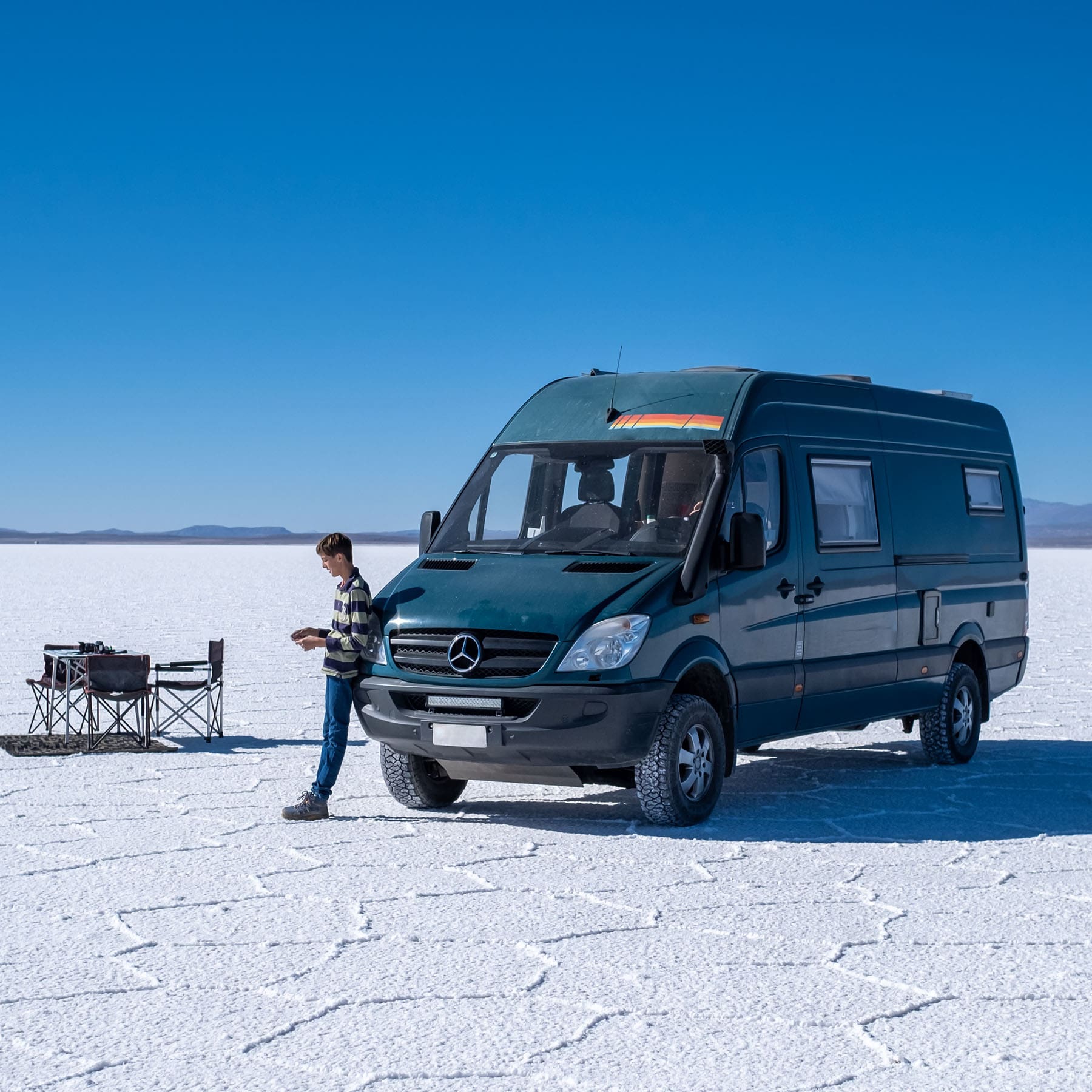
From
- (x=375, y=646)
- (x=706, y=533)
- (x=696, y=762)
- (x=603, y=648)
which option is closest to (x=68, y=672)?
(x=375, y=646)

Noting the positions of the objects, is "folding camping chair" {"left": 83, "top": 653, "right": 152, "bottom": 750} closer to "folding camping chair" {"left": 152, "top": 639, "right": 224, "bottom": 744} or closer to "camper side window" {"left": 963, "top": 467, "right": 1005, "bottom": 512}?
"folding camping chair" {"left": 152, "top": 639, "right": 224, "bottom": 744}

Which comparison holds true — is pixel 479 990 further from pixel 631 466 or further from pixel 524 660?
pixel 631 466

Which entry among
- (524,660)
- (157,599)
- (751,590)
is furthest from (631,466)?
(157,599)

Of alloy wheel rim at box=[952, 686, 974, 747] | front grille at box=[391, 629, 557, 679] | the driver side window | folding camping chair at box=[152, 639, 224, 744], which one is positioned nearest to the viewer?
front grille at box=[391, 629, 557, 679]

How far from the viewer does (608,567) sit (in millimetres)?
8734

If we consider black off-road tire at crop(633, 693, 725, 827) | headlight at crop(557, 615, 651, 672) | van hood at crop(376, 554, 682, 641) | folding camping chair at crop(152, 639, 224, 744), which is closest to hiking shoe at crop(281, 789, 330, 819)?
van hood at crop(376, 554, 682, 641)

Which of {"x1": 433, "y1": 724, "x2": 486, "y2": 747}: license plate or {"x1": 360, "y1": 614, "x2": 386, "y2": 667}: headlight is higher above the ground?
{"x1": 360, "y1": 614, "x2": 386, "y2": 667}: headlight

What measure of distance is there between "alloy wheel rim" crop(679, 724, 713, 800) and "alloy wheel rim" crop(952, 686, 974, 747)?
3274mm

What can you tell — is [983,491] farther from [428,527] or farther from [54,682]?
[54,682]

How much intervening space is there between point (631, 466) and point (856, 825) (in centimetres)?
243

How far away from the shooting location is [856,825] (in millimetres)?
8828

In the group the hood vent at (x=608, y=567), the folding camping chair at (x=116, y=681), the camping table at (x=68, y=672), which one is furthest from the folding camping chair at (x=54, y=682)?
the hood vent at (x=608, y=567)

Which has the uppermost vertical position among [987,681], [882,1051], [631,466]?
[631,466]

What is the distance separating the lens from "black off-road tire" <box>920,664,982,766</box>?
11414 mm
